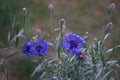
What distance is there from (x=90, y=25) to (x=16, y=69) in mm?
1070

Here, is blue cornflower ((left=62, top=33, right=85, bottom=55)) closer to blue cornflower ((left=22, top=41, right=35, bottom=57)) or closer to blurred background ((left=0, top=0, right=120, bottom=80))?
blue cornflower ((left=22, top=41, right=35, bottom=57))

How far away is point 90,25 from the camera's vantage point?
3.97 metres

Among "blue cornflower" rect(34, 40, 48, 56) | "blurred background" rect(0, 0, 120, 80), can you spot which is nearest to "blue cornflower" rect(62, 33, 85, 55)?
"blue cornflower" rect(34, 40, 48, 56)

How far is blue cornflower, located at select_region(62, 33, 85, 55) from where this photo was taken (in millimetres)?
1911

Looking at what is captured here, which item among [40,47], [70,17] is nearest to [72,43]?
[40,47]

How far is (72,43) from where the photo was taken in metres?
1.93

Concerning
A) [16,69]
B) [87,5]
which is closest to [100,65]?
[16,69]

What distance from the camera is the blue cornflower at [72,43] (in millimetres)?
1911

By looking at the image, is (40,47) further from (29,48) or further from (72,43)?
(72,43)

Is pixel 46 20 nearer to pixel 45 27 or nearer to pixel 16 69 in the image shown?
pixel 45 27

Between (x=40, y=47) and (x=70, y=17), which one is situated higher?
(x=70, y=17)

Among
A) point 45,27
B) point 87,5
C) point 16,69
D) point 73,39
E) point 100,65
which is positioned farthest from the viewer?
point 87,5

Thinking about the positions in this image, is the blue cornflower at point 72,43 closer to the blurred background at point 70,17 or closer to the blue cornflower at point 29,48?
the blue cornflower at point 29,48

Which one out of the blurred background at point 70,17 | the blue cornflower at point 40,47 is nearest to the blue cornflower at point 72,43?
the blue cornflower at point 40,47
